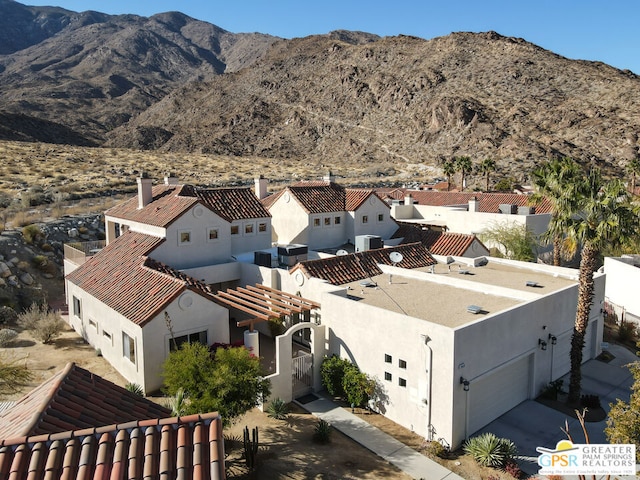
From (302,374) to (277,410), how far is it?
2142 millimetres

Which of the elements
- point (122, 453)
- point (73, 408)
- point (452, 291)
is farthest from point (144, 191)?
point (122, 453)

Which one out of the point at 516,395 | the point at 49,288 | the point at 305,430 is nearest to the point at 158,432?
the point at 305,430

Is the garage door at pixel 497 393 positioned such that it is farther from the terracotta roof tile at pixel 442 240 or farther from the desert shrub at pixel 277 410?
the terracotta roof tile at pixel 442 240

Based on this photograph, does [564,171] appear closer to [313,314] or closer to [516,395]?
[516,395]

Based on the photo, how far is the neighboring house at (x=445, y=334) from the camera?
16.1m

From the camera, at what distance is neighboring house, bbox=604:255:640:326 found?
29453 mm

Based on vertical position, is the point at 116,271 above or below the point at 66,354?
above

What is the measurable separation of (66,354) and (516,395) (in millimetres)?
19157

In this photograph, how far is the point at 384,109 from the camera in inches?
5413

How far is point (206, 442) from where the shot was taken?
8.29m

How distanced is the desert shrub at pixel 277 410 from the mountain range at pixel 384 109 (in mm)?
86350

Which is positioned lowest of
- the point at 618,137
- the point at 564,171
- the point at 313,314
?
the point at 313,314

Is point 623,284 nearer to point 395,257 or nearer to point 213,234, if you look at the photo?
point 395,257

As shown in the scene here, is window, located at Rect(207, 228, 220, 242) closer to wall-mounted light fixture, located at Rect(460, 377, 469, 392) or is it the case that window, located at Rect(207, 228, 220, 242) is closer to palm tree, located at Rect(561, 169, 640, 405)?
wall-mounted light fixture, located at Rect(460, 377, 469, 392)
